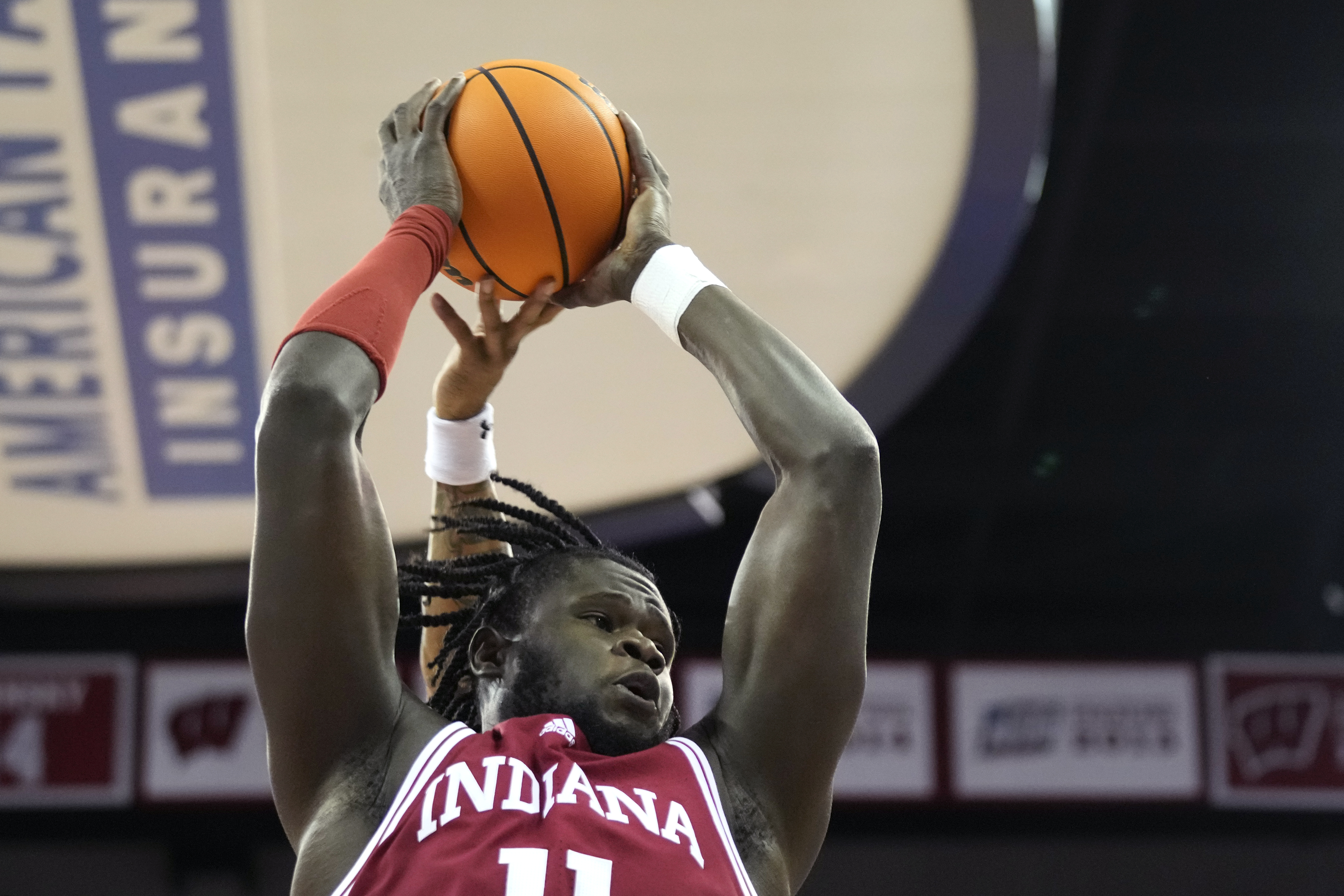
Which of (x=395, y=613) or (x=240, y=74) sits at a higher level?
(x=240, y=74)

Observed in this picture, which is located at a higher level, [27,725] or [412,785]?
[412,785]

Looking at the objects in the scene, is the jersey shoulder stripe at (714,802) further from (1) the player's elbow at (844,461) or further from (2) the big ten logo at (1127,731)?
(2) the big ten logo at (1127,731)

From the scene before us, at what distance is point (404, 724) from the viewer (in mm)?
1693

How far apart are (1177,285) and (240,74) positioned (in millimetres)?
3990

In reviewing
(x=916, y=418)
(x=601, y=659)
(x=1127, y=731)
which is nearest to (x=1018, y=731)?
(x=1127, y=731)

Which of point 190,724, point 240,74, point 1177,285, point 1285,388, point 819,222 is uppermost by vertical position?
point 240,74

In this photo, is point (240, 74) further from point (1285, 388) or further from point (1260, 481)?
point (1260, 481)

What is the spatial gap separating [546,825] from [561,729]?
0.57 feet

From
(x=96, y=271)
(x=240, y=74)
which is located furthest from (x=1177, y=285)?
(x=96, y=271)

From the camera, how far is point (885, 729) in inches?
232

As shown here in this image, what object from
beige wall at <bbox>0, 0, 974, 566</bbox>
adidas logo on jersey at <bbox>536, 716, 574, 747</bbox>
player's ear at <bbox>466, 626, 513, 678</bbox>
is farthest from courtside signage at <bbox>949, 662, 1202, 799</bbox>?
adidas logo on jersey at <bbox>536, 716, 574, 747</bbox>

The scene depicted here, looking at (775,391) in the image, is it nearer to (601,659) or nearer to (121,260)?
(601,659)

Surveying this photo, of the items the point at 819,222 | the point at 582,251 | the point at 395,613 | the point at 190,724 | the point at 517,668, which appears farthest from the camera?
the point at 190,724

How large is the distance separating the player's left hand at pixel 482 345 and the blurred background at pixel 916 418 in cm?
253
